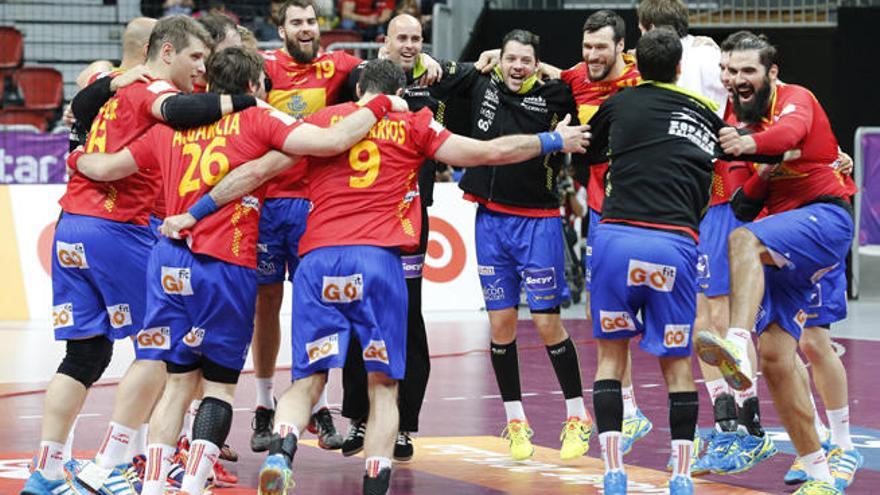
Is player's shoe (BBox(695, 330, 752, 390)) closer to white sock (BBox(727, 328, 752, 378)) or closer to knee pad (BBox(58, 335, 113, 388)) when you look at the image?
white sock (BBox(727, 328, 752, 378))

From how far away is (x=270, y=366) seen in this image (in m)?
9.21

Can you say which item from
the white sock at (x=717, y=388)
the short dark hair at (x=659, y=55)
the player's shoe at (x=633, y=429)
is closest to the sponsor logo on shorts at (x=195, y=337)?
the short dark hair at (x=659, y=55)

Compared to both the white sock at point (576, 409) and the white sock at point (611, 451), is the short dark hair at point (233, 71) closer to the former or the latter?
the white sock at point (611, 451)

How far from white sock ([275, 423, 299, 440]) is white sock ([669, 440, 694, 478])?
1.89 metres

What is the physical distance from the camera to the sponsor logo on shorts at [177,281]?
23.9 ft

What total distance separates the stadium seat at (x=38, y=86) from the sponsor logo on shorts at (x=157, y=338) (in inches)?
510

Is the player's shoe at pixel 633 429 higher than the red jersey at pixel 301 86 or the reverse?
the reverse

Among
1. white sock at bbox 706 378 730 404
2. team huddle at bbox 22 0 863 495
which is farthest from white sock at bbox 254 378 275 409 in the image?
white sock at bbox 706 378 730 404

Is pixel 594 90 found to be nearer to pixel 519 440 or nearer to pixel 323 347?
pixel 519 440

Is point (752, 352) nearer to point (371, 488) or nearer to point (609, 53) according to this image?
point (609, 53)

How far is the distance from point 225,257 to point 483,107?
279cm

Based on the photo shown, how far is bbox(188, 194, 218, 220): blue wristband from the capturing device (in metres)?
7.29

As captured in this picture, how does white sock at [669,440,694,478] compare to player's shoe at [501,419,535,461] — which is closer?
white sock at [669,440,694,478]

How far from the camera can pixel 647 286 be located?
752cm
